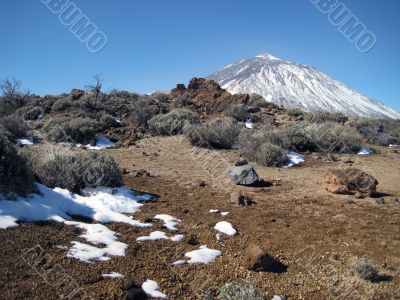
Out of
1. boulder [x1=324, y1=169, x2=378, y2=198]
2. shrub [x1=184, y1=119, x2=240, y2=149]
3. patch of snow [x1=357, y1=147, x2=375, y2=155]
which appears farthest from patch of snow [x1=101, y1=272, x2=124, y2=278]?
patch of snow [x1=357, y1=147, x2=375, y2=155]

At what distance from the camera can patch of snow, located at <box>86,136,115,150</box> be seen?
12.0m

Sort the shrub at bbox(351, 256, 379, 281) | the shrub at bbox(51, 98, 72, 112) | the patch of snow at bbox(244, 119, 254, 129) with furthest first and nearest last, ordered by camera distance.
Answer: the shrub at bbox(51, 98, 72, 112)
the patch of snow at bbox(244, 119, 254, 129)
the shrub at bbox(351, 256, 379, 281)

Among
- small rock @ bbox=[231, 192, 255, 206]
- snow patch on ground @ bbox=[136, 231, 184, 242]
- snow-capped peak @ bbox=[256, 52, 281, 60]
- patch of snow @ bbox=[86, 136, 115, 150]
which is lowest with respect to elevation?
snow patch on ground @ bbox=[136, 231, 184, 242]

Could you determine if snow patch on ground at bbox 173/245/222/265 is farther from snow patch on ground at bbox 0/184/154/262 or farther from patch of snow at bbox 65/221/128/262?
patch of snow at bbox 65/221/128/262

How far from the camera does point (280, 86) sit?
61.0 meters

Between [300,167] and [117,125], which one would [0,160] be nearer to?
[300,167]

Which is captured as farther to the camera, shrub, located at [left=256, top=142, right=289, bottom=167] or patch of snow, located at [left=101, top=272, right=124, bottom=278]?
shrub, located at [left=256, top=142, right=289, bottom=167]

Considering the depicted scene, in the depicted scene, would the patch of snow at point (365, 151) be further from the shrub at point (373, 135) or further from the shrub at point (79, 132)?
the shrub at point (79, 132)

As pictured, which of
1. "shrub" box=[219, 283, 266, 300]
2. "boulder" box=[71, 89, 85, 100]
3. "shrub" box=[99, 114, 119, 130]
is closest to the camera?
"shrub" box=[219, 283, 266, 300]

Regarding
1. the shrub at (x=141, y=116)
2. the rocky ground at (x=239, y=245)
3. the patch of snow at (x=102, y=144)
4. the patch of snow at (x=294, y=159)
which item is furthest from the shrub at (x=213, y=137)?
the shrub at (x=141, y=116)

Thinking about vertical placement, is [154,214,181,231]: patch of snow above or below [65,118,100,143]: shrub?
below

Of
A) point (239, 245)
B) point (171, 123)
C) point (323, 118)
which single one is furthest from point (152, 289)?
point (323, 118)

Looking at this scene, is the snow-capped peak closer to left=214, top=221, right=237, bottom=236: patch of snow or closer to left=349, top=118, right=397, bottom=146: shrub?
left=349, top=118, right=397, bottom=146: shrub

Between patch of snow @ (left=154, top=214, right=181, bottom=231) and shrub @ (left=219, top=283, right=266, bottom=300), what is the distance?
1.83 metres
